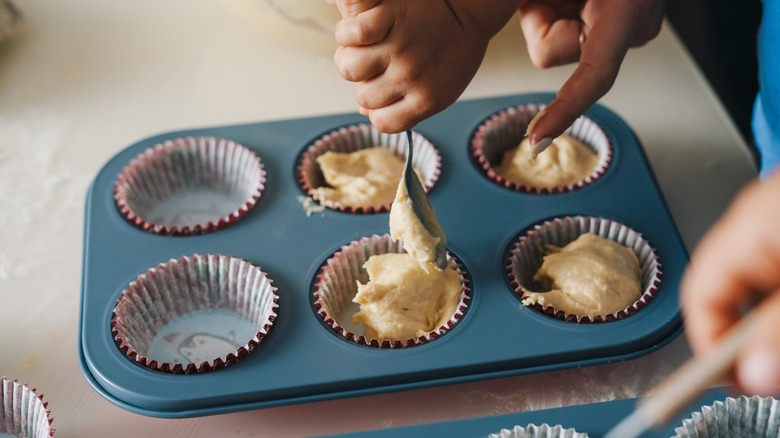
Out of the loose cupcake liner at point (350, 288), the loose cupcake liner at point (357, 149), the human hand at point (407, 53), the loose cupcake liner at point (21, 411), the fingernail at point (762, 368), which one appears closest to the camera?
the fingernail at point (762, 368)

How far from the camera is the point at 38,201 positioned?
1.75 meters

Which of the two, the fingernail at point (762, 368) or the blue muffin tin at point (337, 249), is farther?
the blue muffin tin at point (337, 249)

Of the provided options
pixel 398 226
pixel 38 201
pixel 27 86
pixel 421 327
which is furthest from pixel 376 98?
pixel 27 86

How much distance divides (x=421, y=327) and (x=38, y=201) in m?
0.85

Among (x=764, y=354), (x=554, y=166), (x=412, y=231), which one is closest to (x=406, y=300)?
(x=412, y=231)

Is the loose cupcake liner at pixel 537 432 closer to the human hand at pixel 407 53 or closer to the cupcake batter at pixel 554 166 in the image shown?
the human hand at pixel 407 53

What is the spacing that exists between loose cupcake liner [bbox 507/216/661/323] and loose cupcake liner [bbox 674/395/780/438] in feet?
0.87

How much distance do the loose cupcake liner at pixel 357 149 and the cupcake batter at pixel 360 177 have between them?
16 millimetres

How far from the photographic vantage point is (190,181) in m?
1.79

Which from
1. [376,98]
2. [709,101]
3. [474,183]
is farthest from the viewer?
[709,101]

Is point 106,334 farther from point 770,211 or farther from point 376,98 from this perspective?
point 770,211

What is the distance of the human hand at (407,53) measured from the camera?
45.1 inches

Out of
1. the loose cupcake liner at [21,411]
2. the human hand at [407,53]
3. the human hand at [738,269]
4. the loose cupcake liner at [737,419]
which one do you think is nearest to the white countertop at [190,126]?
the loose cupcake liner at [21,411]

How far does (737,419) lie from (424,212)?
57 centimetres
